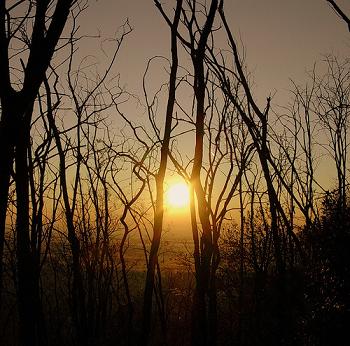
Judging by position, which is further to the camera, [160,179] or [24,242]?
[160,179]

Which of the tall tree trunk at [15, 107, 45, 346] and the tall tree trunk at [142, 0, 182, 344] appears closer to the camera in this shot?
the tall tree trunk at [15, 107, 45, 346]

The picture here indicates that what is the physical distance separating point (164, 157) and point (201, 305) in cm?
172

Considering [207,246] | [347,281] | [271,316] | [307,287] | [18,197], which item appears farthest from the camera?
[271,316]

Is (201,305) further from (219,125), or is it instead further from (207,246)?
(219,125)

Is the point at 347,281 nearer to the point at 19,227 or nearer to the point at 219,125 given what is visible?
the point at 219,125

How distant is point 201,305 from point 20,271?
182 cm

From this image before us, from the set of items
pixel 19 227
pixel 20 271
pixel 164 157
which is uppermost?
pixel 164 157

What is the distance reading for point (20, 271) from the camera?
11.3 feet

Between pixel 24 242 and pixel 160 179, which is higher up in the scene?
pixel 160 179

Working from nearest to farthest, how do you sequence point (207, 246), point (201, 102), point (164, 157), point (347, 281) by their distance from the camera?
point (164, 157), point (201, 102), point (207, 246), point (347, 281)

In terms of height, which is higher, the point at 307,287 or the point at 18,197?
the point at 18,197

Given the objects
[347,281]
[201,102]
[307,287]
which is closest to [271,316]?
[307,287]

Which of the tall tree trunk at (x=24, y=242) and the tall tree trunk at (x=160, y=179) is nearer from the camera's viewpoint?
the tall tree trunk at (x=24, y=242)

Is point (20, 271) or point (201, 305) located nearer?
point (20, 271)
